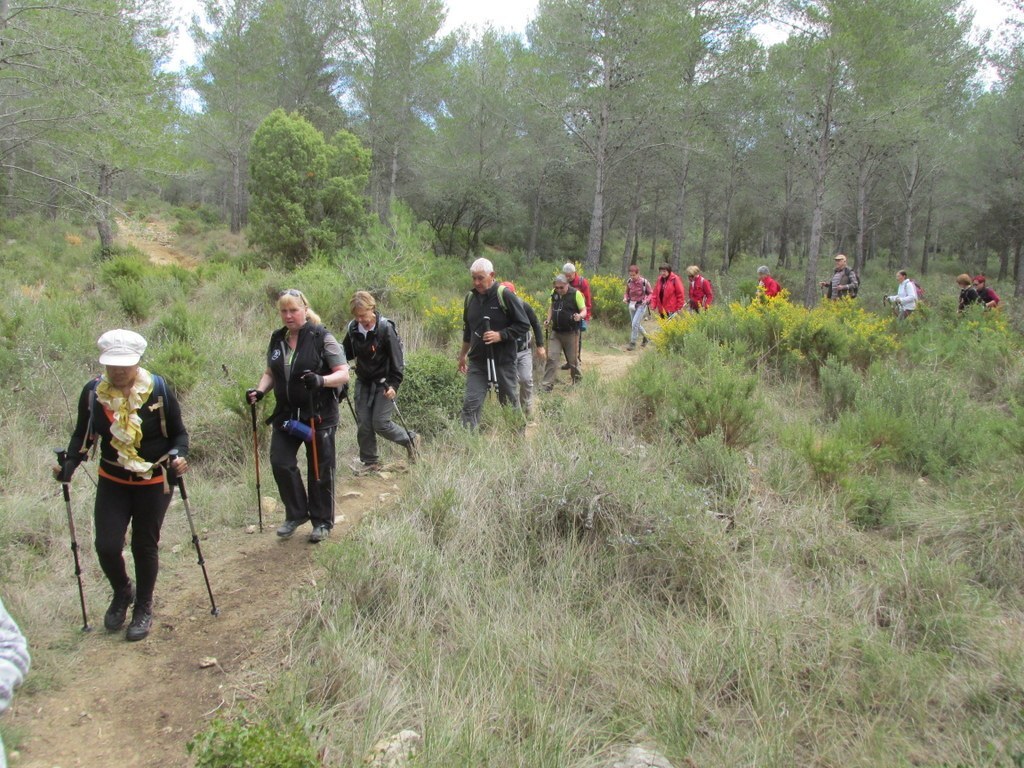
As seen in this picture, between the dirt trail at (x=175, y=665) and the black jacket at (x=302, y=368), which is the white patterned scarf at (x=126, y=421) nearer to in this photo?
the dirt trail at (x=175, y=665)

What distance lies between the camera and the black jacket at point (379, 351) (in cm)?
548

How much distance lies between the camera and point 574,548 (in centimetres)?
443

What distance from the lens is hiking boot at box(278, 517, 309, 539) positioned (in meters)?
4.74

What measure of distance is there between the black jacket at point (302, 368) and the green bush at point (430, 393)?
1.96 meters

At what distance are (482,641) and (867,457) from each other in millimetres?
3988

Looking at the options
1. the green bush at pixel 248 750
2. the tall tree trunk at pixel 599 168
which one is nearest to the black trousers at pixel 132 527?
the green bush at pixel 248 750

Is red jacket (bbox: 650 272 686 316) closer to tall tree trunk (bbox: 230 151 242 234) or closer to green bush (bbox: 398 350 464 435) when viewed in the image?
green bush (bbox: 398 350 464 435)

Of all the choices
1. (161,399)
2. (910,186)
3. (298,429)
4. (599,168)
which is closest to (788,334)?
(298,429)

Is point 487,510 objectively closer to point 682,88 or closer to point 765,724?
point 765,724

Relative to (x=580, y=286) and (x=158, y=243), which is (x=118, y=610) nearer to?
(x=580, y=286)

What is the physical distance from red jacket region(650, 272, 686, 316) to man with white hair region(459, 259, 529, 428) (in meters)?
5.65

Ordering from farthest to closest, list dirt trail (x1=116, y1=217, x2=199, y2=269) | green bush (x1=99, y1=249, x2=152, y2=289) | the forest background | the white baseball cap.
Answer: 1. dirt trail (x1=116, y1=217, x2=199, y2=269)
2. green bush (x1=99, y1=249, x2=152, y2=289)
3. the white baseball cap
4. the forest background

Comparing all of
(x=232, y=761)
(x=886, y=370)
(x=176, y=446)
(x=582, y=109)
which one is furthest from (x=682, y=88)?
(x=232, y=761)

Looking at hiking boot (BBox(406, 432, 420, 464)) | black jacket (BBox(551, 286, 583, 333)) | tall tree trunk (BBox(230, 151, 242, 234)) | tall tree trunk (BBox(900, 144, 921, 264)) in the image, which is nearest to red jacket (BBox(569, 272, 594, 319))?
black jacket (BBox(551, 286, 583, 333))
